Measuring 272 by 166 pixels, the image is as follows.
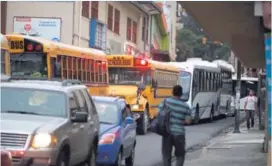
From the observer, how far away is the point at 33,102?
12.0m

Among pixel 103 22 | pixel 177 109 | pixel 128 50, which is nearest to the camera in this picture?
pixel 177 109

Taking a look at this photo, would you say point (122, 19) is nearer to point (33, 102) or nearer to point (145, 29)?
point (145, 29)

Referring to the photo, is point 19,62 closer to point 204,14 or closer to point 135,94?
point 135,94

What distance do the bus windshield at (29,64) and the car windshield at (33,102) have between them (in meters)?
7.89

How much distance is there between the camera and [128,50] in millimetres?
46688

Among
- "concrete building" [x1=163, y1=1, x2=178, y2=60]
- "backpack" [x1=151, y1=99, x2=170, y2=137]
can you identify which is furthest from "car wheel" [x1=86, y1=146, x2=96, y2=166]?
"concrete building" [x1=163, y1=1, x2=178, y2=60]

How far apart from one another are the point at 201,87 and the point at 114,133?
22686mm

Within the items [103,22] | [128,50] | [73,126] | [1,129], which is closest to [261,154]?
[73,126]

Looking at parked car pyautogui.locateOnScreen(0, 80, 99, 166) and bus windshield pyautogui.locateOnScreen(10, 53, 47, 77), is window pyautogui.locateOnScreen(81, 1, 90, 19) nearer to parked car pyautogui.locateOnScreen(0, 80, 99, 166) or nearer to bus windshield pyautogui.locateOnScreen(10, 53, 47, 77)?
bus windshield pyautogui.locateOnScreen(10, 53, 47, 77)

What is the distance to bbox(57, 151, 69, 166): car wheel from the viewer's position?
36.8 ft

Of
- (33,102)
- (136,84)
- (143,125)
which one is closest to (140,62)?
(136,84)

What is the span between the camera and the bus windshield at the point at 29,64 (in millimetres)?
20047

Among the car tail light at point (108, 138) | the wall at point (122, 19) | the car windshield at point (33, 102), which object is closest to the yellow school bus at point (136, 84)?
the car tail light at point (108, 138)

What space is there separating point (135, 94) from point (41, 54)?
731 cm
